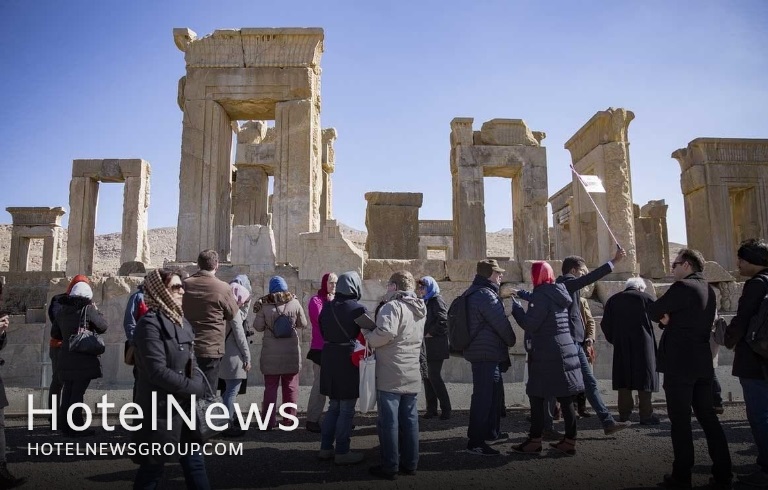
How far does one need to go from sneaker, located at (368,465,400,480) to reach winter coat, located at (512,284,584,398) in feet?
4.67

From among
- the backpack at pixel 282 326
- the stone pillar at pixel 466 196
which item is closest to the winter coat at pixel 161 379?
the backpack at pixel 282 326

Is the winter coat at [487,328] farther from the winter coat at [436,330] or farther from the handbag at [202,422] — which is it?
the handbag at [202,422]

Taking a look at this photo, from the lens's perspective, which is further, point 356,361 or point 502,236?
point 502,236

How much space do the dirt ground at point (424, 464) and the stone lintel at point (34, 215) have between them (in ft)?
63.8

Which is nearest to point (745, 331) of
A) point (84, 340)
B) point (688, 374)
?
point (688, 374)

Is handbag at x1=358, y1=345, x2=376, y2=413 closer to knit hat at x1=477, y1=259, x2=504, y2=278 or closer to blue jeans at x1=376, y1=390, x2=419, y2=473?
blue jeans at x1=376, y1=390, x2=419, y2=473

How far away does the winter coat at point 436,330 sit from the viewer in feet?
19.5

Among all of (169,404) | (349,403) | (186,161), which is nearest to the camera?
(169,404)

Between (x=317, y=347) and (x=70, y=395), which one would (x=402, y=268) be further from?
(x=70, y=395)

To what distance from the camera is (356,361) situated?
430cm

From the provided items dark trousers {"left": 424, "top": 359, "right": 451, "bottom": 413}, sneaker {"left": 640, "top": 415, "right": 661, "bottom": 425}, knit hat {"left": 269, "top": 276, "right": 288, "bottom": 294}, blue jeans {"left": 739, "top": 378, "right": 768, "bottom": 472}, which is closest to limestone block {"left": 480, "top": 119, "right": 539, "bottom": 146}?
dark trousers {"left": 424, "top": 359, "right": 451, "bottom": 413}

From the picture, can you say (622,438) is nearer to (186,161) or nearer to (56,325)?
(56,325)

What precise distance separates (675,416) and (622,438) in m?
1.58

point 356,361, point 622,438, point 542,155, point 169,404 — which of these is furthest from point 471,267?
point 542,155
